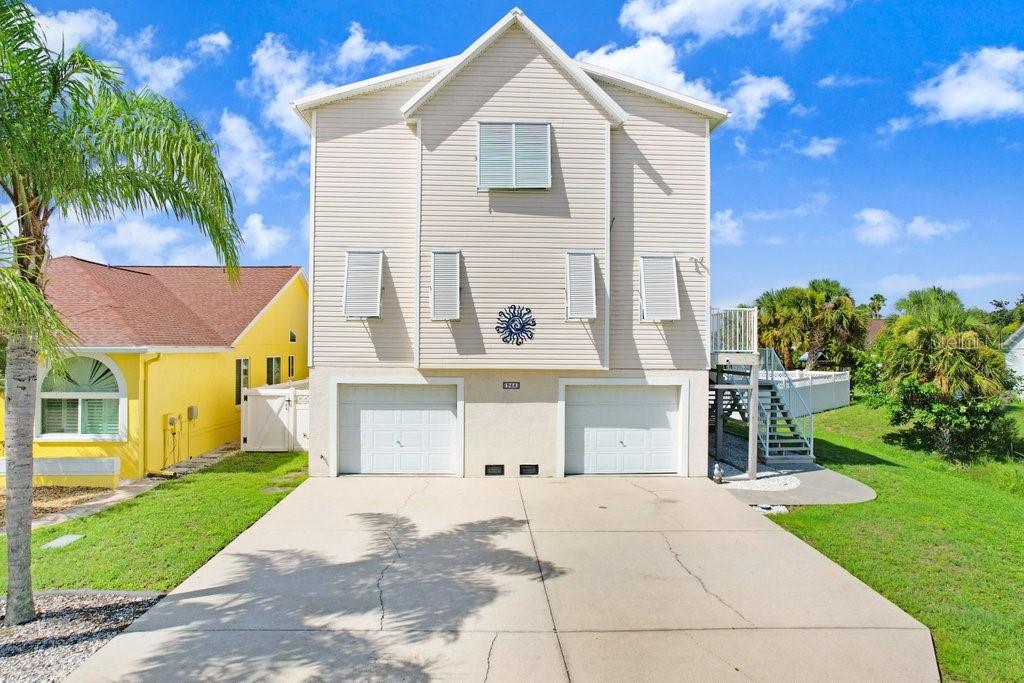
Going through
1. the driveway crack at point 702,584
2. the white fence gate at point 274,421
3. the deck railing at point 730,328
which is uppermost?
the deck railing at point 730,328

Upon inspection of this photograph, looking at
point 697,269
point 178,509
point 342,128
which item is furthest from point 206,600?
point 697,269

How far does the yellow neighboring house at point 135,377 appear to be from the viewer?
11.7m

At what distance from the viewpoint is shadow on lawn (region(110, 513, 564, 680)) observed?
16.4 ft

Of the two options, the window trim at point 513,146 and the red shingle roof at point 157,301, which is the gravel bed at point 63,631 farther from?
the window trim at point 513,146

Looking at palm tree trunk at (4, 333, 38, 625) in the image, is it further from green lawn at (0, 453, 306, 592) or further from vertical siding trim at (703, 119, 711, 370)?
vertical siding trim at (703, 119, 711, 370)

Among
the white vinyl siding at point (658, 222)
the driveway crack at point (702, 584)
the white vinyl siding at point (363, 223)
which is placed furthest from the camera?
the white vinyl siding at point (658, 222)

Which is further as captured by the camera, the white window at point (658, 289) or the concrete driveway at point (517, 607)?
the white window at point (658, 289)

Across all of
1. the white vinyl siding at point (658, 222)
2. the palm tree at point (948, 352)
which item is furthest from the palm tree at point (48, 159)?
the palm tree at point (948, 352)

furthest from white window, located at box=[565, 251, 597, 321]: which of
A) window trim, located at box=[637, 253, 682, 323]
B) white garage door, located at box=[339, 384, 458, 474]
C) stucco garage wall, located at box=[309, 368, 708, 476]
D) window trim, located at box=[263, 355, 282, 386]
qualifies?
window trim, located at box=[263, 355, 282, 386]

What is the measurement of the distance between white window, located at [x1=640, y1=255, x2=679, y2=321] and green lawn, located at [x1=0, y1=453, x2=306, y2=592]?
8.30 meters

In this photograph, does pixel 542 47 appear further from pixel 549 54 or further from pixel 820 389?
pixel 820 389

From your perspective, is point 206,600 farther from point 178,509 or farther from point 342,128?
point 342,128

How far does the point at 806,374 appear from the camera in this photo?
84.4 feet

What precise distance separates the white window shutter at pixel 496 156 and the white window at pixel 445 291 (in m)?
1.83
